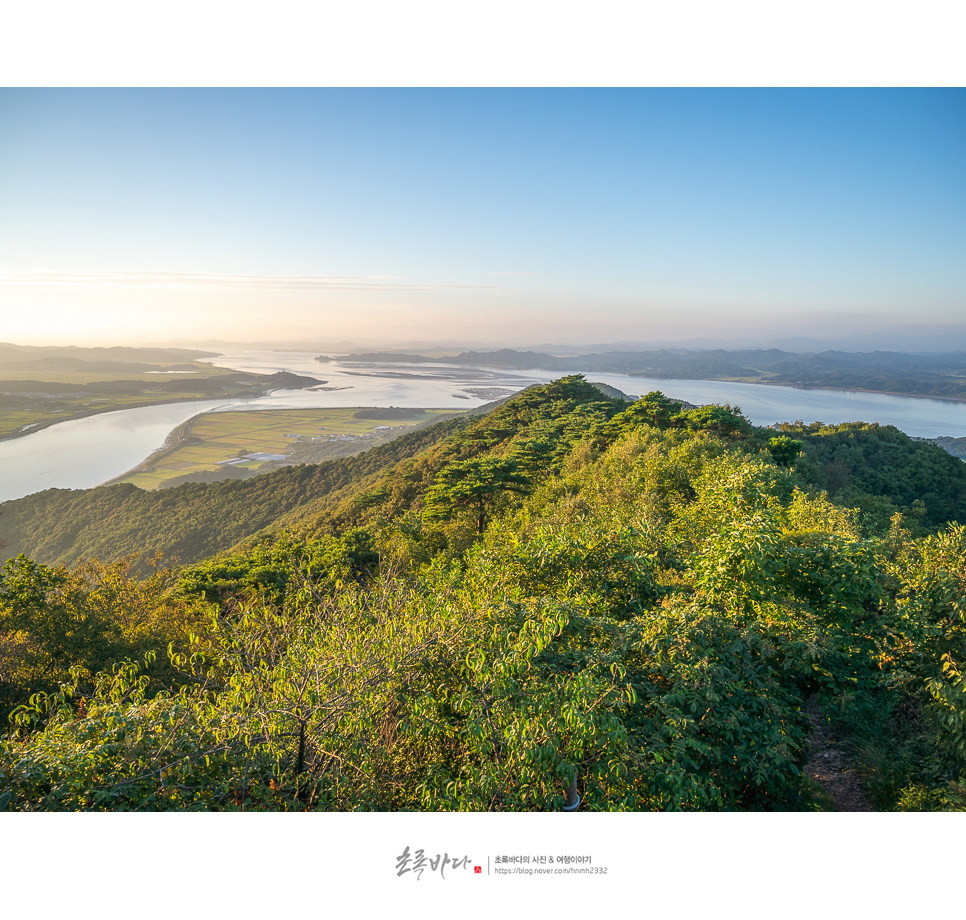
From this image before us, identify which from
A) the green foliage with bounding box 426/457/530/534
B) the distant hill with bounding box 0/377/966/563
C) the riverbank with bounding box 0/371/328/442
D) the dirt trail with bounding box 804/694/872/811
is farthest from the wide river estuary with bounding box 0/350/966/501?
the dirt trail with bounding box 804/694/872/811

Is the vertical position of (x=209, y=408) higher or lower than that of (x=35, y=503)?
higher

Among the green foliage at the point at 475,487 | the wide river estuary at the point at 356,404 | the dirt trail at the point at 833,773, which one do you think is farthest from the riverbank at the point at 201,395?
the dirt trail at the point at 833,773

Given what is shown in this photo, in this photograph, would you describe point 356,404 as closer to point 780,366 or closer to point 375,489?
point 375,489

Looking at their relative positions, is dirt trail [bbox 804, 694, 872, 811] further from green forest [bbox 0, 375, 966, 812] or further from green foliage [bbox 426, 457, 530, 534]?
green foliage [bbox 426, 457, 530, 534]

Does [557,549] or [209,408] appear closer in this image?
[557,549]

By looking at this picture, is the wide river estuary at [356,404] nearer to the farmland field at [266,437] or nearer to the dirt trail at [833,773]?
the farmland field at [266,437]
